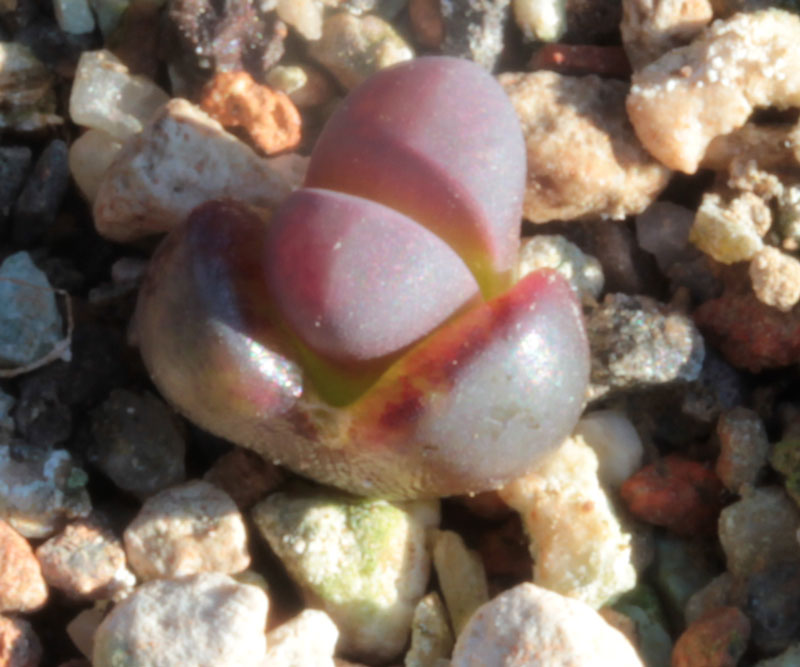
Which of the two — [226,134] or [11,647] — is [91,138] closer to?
[226,134]

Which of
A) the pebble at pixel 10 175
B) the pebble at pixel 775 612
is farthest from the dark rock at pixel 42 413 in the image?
the pebble at pixel 775 612

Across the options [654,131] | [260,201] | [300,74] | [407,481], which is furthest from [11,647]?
[654,131]

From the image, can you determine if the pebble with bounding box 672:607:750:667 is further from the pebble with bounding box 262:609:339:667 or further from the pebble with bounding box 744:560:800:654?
the pebble with bounding box 262:609:339:667

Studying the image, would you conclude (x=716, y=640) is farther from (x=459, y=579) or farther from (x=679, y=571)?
(x=459, y=579)

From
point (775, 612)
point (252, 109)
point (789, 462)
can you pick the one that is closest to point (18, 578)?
point (252, 109)

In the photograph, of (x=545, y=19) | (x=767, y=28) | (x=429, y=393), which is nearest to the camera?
(x=429, y=393)
